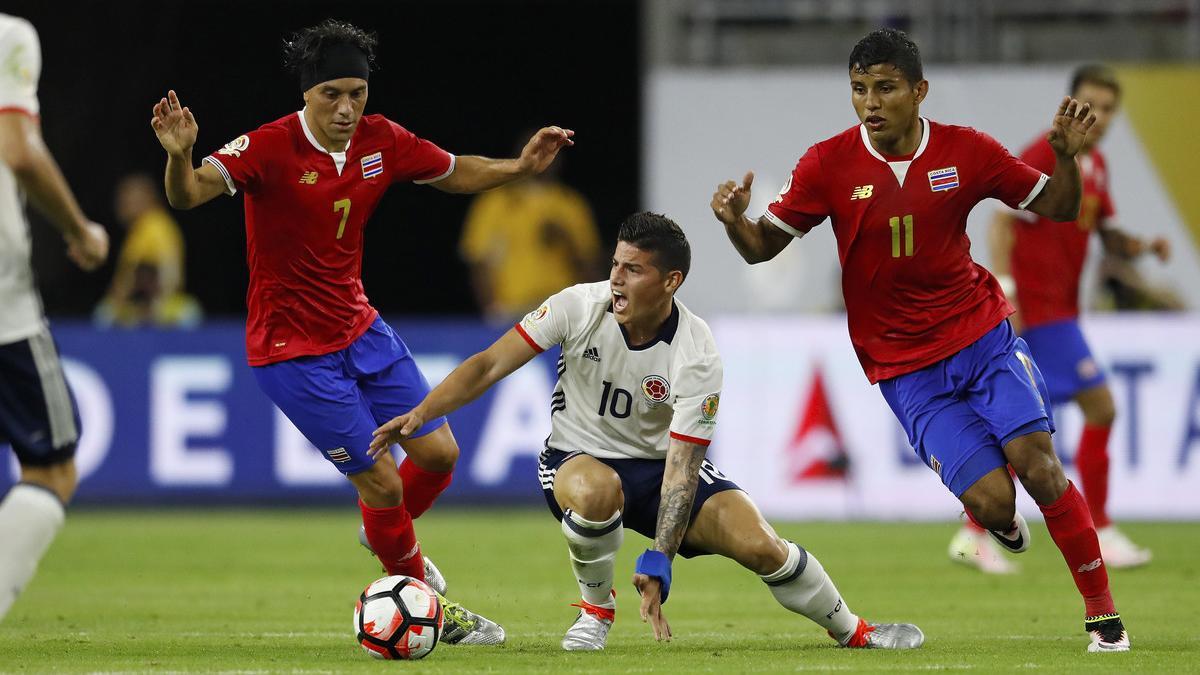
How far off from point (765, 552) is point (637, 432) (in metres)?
0.75

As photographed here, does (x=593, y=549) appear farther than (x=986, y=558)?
No

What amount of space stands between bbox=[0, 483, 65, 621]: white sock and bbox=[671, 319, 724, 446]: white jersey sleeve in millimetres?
2301

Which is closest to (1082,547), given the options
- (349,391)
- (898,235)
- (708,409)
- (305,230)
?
(898,235)

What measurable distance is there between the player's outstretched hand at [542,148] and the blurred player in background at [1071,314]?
3520mm

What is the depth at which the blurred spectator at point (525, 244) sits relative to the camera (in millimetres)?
16922

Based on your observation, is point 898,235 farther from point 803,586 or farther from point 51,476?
point 51,476

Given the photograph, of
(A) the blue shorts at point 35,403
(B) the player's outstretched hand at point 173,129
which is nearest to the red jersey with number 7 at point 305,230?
(B) the player's outstretched hand at point 173,129

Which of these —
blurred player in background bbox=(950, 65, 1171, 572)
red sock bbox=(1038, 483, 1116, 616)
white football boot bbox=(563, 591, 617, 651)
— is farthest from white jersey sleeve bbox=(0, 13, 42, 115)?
blurred player in background bbox=(950, 65, 1171, 572)

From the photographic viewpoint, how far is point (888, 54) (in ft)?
22.8

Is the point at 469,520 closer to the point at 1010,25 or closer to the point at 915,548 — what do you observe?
the point at 915,548

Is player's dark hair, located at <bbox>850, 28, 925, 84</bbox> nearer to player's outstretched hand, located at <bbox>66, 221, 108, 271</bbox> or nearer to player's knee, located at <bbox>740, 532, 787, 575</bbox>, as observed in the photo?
player's knee, located at <bbox>740, 532, 787, 575</bbox>

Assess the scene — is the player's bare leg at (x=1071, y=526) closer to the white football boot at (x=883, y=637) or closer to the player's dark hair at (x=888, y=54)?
the white football boot at (x=883, y=637)

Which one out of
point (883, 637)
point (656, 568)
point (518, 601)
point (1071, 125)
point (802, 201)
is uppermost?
point (1071, 125)

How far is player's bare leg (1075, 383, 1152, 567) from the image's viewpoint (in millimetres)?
10469
